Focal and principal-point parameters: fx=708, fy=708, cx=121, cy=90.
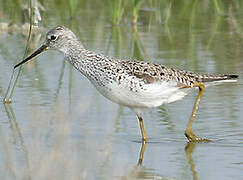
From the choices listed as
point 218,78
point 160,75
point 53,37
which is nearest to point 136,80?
point 160,75

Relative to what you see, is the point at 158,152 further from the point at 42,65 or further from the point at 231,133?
the point at 42,65

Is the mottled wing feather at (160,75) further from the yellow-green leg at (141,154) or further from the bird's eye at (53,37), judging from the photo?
the bird's eye at (53,37)

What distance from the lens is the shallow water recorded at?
20.7ft

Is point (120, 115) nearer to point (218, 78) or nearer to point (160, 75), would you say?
point (160, 75)

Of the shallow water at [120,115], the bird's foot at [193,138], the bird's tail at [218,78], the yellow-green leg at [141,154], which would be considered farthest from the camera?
the bird's tail at [218,78]

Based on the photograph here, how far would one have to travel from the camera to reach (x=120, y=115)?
335 inches

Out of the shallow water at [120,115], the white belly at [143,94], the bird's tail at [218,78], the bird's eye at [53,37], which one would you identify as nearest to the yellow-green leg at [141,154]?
the shallow water at [120,115]

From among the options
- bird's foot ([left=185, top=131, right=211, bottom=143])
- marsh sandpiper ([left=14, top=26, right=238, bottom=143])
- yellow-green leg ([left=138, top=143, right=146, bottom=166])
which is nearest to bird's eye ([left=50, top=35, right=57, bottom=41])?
marsh sandpiper ([left=14, top=26, right=238, bottom=143])

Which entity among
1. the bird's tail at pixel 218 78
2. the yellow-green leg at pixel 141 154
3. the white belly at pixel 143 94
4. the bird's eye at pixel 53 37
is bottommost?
the yellow-green leg at pixel 141 154

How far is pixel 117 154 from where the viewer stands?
7.09 metres

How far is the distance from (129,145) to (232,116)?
1.48 metres

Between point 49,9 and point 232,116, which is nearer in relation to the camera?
point 232,116

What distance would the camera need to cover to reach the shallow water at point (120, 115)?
20.7 ft

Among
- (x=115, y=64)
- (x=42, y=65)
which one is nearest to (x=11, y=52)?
(x=42, y=65)
